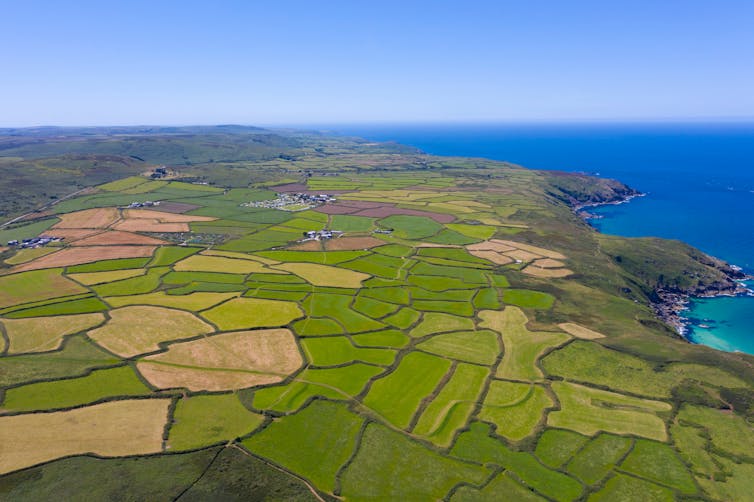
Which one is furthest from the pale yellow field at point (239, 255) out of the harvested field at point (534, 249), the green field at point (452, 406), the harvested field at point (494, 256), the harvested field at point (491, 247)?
the harvested field at point (534, 249)

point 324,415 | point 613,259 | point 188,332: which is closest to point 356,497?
point 324,415

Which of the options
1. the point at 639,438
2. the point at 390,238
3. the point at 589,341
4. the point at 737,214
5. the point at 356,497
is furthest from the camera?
the point at 737,214

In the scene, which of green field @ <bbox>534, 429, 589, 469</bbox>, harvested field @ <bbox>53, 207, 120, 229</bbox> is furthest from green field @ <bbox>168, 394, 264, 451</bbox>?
harvested field @ <bbox>53, 207, 120, 229</bbox>

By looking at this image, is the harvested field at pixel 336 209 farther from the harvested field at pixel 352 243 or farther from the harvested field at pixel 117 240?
the harvested field at pixel 117 240

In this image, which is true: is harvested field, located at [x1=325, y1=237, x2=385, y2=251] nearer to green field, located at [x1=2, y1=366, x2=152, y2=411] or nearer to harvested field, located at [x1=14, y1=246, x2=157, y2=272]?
harvested field, located at [x1=14, y1=246, x2=157, y2=272]

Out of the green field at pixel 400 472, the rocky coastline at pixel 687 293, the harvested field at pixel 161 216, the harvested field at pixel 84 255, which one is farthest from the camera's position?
the harvested field at pixel 161 216

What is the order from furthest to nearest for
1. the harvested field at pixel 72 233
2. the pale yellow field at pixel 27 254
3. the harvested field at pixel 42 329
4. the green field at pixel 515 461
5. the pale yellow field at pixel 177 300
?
the harvested field at pixel 72 233
the pale yellow field at pixel 27 254
the pale yellow field at pixel 177 300
the harvested field at pixel 42 329
the green field at pixel 515 461

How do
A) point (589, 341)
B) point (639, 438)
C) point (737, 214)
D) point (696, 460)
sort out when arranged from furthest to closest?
point (737, 214) → point (589, 341) → point (639, 438) → point (696, 460)

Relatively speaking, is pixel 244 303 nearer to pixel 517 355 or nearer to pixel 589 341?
pixel 517 355
